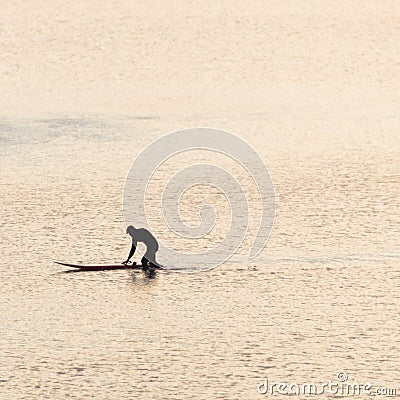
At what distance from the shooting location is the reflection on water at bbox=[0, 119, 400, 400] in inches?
506

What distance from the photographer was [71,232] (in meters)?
17.7

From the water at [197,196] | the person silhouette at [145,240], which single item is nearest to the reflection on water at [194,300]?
the water at [197,196]

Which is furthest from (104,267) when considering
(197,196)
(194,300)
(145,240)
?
(197,196)

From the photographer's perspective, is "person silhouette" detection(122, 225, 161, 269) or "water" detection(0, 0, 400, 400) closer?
"water" detection(0, 0, 400, 400)

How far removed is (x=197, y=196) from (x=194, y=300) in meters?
4.90

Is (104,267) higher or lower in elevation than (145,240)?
lower

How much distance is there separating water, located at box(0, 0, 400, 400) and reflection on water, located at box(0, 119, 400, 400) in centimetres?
3

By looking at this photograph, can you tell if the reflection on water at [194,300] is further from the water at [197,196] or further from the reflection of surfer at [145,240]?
the reflection of surfer at [145,240]

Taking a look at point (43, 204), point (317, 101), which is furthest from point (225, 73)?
point (43, 204)

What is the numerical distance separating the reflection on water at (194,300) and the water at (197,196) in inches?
1.2

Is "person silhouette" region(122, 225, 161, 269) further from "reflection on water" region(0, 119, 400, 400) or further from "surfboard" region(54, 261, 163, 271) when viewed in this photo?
"reflection on water" region(0, 119, 400, 400)

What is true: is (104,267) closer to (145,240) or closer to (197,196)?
(145,240)

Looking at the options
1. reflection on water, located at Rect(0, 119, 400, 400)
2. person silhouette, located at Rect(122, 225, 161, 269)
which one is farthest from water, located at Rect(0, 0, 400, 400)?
person silhouette, located at Rect(122, 225, 161, 269)

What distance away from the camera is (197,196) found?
65.0 feet
